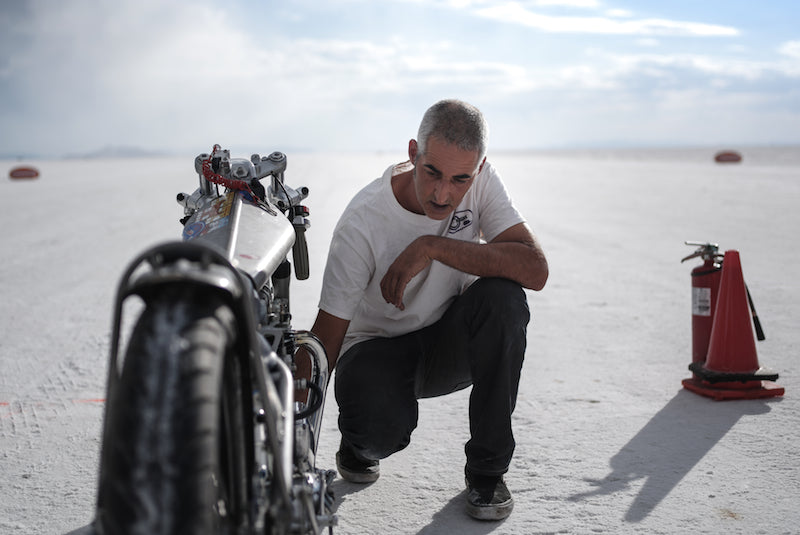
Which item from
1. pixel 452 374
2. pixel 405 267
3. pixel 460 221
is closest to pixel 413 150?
pixel 460 221

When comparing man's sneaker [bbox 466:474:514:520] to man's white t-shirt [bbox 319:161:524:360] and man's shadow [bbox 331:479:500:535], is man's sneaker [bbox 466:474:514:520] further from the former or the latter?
man's white t-shirt [bbox 319:161:524:360]

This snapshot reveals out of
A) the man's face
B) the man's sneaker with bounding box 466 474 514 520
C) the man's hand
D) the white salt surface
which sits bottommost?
the white salt surface

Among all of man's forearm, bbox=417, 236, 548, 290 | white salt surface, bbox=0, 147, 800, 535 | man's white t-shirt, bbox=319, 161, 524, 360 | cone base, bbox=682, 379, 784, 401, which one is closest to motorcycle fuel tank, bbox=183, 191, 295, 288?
man's white t-shirt, bbox=319, 161, 524, 360

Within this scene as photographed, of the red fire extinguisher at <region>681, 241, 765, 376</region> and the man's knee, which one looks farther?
the red fire extinguisher at <region>681, 241, 765, 376</region>

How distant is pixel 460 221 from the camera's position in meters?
3.35

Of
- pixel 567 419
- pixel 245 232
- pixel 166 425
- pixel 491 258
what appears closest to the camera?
pixel 166 425

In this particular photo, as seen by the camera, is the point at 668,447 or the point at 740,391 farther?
the point at 740,391

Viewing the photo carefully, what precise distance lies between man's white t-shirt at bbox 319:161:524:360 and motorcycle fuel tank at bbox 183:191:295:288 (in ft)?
1.74

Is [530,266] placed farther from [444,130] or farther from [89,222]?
[89,222]

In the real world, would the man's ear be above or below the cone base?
above

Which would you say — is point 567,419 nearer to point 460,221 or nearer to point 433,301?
point 433,301

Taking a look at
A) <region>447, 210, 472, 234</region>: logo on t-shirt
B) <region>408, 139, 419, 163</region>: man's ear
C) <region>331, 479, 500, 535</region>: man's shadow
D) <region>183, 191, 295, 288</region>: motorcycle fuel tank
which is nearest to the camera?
<region>183, 191, 295, 288</region>: motorcycle fuel tank

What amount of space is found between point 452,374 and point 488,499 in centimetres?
59

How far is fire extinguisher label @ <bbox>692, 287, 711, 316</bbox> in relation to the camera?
4664 mm
